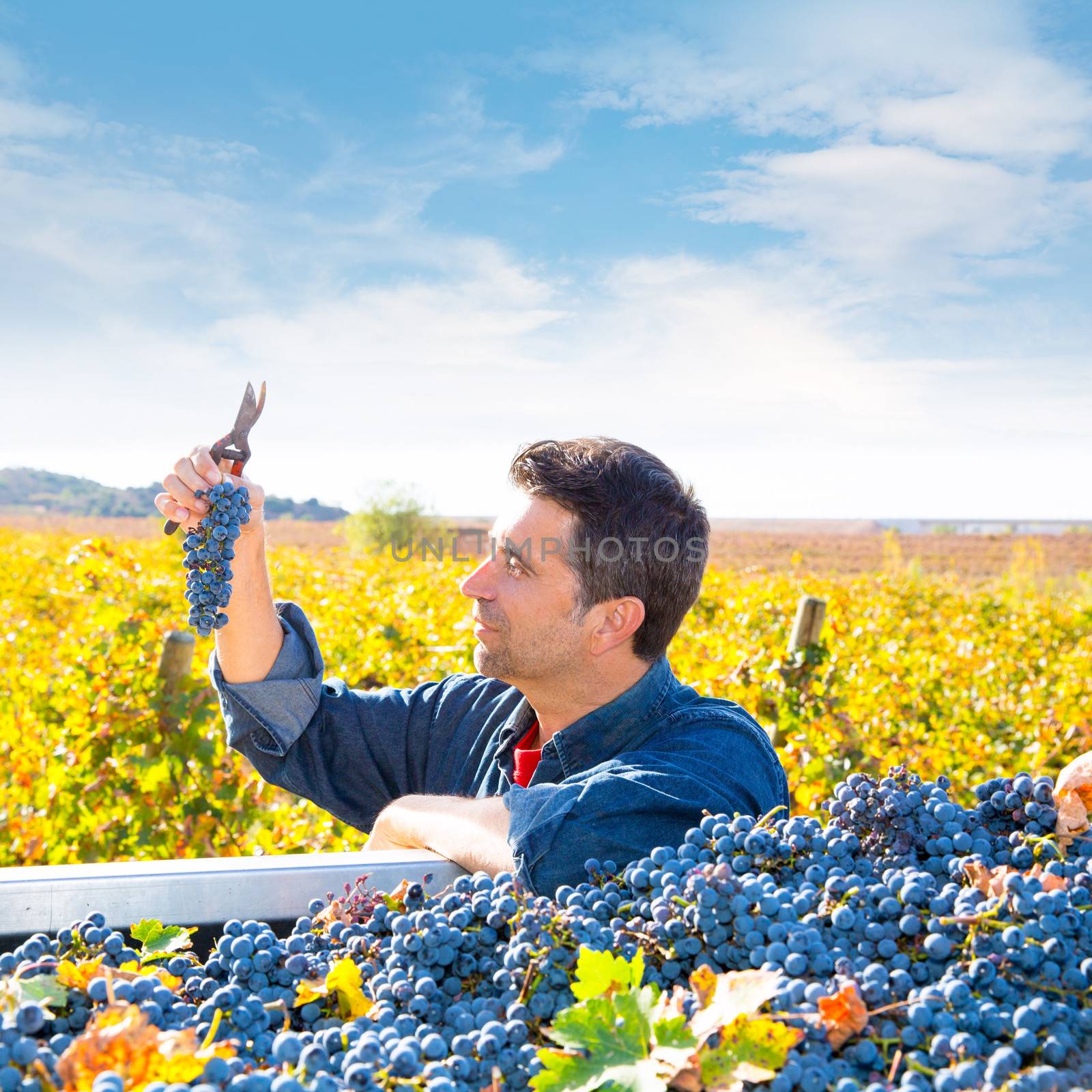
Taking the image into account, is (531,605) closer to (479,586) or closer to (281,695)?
(479,586)

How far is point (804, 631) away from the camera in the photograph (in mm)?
4887

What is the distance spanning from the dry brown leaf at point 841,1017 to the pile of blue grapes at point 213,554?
1.29 m

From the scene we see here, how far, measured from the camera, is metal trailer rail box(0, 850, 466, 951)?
1.32 meters

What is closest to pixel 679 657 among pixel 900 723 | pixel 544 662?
pixel 900 723

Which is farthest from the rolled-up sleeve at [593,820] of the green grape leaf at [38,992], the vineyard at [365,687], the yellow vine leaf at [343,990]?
the vineyard at [365,687]

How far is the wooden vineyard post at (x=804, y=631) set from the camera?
4.89 m

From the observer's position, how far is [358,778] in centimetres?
248

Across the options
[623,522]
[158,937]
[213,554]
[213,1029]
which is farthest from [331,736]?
[213,1029]

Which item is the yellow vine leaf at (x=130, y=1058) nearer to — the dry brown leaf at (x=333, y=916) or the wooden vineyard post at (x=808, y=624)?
the dry brown leaf at (x=333, y=916)

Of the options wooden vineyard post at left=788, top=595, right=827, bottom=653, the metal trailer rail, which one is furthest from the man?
wooden vineyard post at left=788, top=595, right=827, bottom=653

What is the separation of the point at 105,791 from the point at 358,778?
215 centimetres

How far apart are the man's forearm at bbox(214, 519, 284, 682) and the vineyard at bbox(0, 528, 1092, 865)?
1.72m

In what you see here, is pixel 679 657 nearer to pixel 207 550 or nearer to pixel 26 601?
pixel 207 550

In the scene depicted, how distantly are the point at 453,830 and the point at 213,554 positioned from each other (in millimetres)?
684
